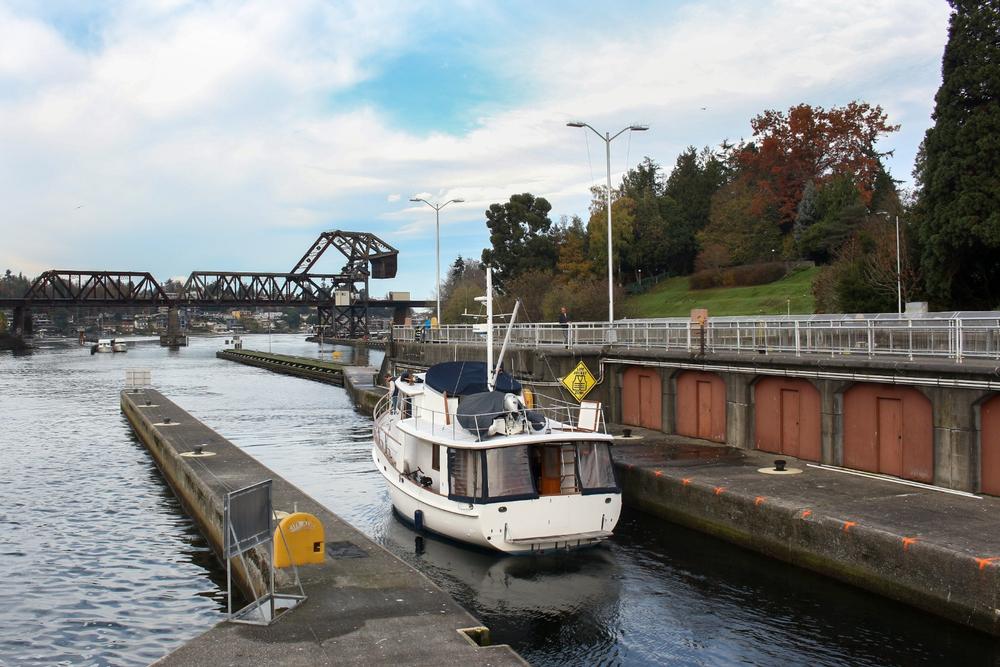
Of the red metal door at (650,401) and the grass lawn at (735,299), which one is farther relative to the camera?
the grass lawn at (735,299)

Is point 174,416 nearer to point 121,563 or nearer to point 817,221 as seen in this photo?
point 121,563

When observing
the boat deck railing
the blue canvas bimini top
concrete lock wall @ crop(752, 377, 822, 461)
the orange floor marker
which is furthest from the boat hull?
the orange floor marker

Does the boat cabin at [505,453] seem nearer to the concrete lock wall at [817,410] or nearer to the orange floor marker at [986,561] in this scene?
the concrete lock wall at [817,410]

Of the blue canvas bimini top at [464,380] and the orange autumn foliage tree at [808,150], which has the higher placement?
the orange autumn foliage tree at [808,150]

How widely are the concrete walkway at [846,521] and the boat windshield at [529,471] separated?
3.16 metres

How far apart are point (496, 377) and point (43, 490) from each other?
1771cm

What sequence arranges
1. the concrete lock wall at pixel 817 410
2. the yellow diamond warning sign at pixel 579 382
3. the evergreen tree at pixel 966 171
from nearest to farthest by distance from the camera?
1. the concrete lock wall at pixel 817 410
2. the yellow diamond warning sign at pixel 579 382
3. the evergreen tree at pixel 966 171

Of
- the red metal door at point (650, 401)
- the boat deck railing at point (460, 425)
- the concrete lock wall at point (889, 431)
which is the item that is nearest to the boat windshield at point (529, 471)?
the boat deck railing at point (460, 425)

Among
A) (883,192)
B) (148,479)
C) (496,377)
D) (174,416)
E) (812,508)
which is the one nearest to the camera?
(812,508)

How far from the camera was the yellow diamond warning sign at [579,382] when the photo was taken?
34.7 m

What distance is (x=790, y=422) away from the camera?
86.4 feet

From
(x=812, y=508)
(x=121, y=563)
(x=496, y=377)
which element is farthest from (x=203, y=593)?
(x=812, y=508)

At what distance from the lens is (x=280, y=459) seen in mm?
38469

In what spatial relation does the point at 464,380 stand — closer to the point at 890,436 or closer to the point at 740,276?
the point at 890,436
